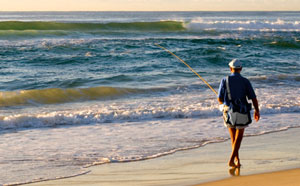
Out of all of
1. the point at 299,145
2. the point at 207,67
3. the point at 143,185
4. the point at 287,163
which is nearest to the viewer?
the point at 143,185

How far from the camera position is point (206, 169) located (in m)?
5.29

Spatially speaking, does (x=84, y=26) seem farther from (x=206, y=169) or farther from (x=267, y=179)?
(x=267, y=179)

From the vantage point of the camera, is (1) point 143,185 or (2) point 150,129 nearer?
(1) point 143,185

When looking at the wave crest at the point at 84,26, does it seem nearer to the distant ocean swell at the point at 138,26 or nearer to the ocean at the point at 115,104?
the distant ocean swell at the point at 138,26

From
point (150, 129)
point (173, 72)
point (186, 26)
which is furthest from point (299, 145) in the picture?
point (186, 26)

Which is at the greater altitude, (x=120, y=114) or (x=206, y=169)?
(x=206, y=169)

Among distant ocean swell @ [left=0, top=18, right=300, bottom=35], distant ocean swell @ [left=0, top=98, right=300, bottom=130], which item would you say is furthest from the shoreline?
distant ocean swell @ [left=0, top=18, right=300, bottom=35]

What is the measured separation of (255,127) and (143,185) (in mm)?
3462

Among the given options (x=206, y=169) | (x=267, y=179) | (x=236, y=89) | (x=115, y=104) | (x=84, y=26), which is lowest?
(x=84, y=26)

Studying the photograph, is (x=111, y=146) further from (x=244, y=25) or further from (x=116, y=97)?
(x=244, y=25)

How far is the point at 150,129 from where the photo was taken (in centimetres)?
767

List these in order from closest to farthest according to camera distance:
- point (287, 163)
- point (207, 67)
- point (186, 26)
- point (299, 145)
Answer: point (287, 163) → point (299, 145) → point (207, 67) → point (186, 26)

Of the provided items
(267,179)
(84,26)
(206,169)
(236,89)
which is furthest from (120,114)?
(84,26)

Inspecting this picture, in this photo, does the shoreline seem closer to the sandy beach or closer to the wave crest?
the sandy beach
